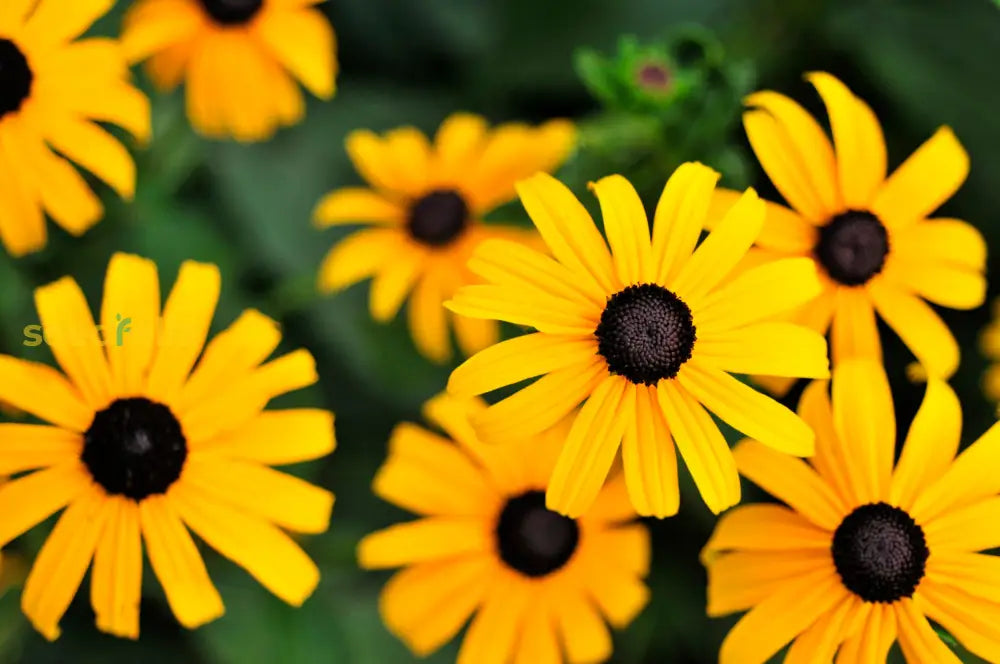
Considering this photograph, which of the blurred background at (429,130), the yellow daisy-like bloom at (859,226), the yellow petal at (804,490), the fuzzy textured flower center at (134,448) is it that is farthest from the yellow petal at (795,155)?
the fuzzy textured flower center at (134,448)

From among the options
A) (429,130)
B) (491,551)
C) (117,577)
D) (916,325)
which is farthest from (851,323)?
(429,130)

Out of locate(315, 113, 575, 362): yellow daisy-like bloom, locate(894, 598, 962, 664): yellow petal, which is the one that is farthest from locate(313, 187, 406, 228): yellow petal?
locate(894, 598, 962, 664): yellow petal

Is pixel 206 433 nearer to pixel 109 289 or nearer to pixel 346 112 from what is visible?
pixel 109 289

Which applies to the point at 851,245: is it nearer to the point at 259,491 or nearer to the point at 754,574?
the point at 754,574

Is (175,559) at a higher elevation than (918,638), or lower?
lower

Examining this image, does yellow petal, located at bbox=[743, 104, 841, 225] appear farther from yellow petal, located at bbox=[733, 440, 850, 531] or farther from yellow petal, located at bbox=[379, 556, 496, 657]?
yellow petal, located at bbox=[379, 556, 496, 657]

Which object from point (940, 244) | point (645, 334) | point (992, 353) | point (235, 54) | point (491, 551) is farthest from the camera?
point (992, 353)
